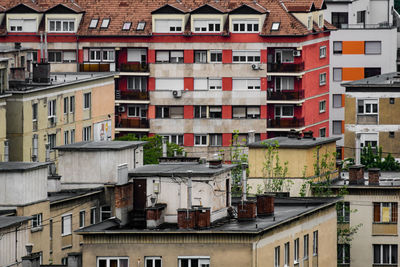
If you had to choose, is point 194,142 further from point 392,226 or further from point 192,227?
point 192,227

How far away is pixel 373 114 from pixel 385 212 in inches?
1494

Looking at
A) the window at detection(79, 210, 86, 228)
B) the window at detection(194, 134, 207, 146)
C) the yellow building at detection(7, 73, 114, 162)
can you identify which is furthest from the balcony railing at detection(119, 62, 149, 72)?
the window at detection(79, 210, 86, 228)

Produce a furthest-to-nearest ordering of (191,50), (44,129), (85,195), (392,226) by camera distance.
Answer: (191,50) < (44,129) < (392,226) < (85,195)

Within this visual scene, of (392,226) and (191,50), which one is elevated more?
(191,50)

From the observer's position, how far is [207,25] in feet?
512

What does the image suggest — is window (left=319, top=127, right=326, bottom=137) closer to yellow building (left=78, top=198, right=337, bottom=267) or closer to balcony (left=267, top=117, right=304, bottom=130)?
balcony (left=267, top=117, right=304, bottom=130)

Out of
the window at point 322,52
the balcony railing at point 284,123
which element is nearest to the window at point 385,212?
the balcony railing at point 284,123

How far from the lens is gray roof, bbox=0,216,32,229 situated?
81475 millimetres

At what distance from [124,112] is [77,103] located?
30499mm

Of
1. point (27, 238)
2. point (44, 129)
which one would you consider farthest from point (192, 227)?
point (44, 129)

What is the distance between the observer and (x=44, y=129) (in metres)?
120

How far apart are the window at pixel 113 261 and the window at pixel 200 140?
8142cm

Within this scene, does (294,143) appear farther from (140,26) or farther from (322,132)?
(322,132)

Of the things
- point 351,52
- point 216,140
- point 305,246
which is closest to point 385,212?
point 305,246
